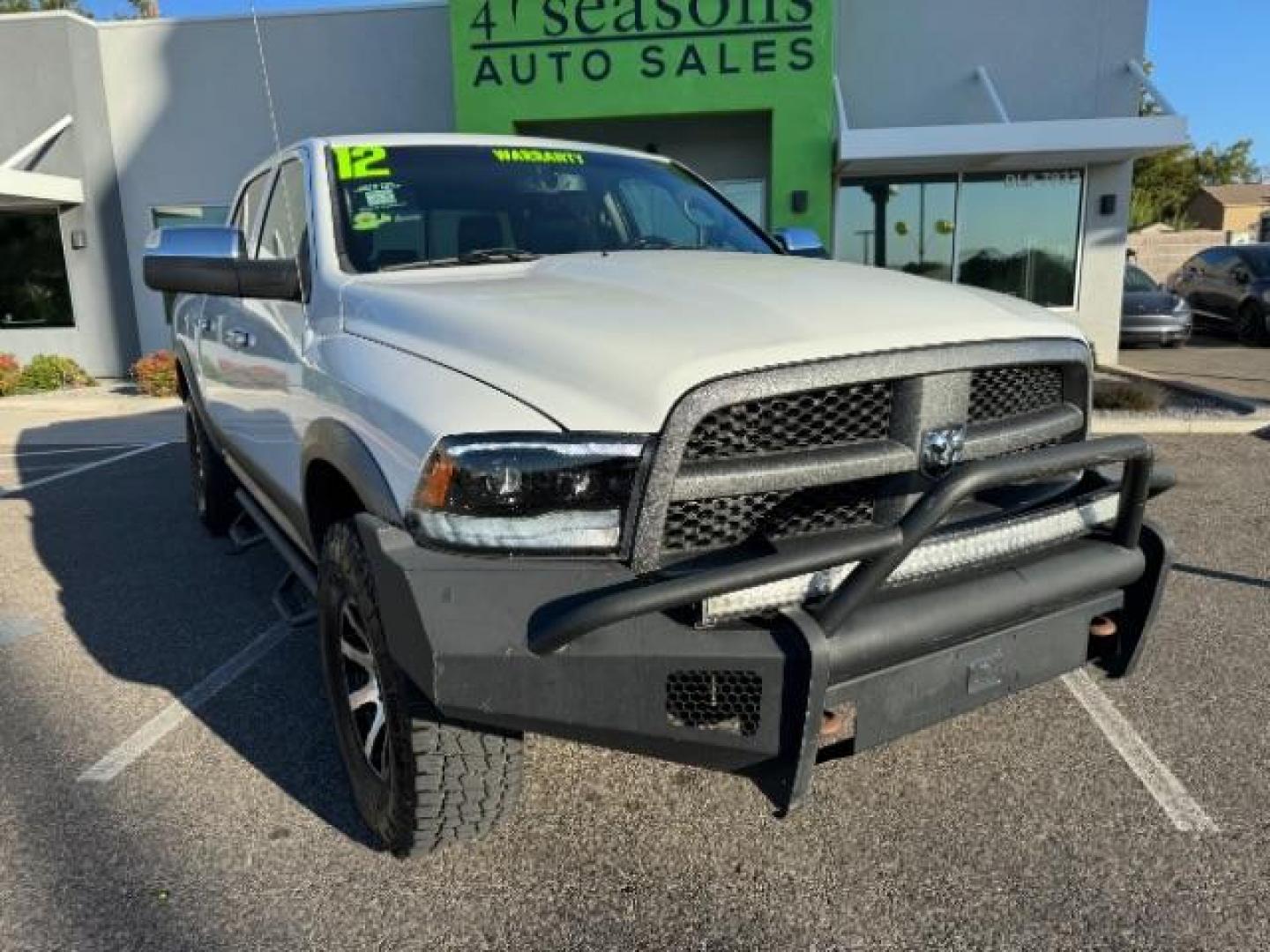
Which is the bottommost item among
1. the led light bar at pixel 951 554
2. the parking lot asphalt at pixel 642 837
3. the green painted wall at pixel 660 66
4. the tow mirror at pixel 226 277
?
the parking lot asphalt at pixel 642 837

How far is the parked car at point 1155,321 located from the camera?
15.3 metres

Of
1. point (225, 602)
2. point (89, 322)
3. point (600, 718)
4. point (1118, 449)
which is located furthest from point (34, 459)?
point (1118, 449)

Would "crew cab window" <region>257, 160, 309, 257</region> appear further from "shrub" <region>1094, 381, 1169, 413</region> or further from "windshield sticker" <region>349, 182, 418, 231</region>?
"shrub" <region>1094, 381, 1169, 413</region>

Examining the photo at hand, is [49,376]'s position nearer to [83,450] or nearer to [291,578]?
[83,450]

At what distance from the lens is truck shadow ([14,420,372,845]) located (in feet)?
10.7

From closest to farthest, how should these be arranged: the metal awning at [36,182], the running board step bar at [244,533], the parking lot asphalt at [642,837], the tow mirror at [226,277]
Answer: the parking lot asphalt at [642,837] < the tow mirror at [226,277] < the running board step bar at [244,533] < the metal awning at [36,182]

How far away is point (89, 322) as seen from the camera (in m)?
14.8

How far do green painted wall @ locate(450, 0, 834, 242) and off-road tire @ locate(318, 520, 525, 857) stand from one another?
10.3 metres

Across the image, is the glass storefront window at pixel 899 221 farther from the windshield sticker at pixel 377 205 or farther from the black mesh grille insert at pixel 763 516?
the black mesh grille insert at pixel 763 516

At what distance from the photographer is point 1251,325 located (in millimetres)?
16109

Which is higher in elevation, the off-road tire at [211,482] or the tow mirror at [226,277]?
the tow mirror at [226,277]

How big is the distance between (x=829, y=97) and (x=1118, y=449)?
412 inches

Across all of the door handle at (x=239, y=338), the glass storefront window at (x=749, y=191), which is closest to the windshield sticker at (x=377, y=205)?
the door handle at (x=239, y=338)

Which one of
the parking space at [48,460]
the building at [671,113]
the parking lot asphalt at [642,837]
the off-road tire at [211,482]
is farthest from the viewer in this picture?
the building at [671,113]
